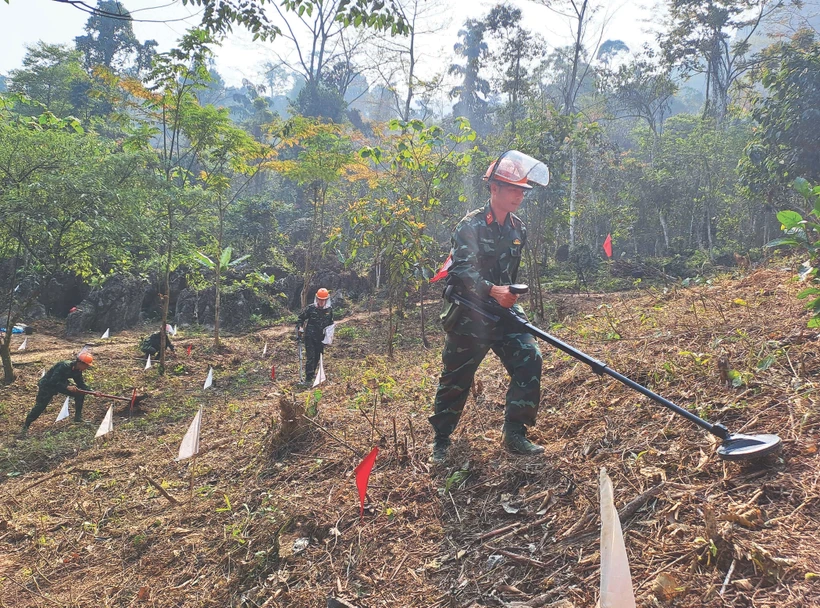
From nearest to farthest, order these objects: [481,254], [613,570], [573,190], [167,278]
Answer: [613,570]
[481,254]
[167,278]
[573,190]

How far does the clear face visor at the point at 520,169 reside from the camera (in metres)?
3.13

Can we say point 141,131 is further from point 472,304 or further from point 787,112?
point 787,112

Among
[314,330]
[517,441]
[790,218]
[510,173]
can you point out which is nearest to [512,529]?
[517,441]

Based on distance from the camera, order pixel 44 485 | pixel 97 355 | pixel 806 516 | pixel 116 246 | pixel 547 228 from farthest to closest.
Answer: pixel 547 228 < pixel 97 355 < pixel 116 246 < pixel 44 485 < pixel 806 516

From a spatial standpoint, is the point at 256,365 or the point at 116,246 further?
the point at 256,365

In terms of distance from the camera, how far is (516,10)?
67.4ft

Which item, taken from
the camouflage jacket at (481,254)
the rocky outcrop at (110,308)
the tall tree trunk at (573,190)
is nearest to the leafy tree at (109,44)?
the rocky outcrop at (110,308)

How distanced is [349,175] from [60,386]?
43.6ft

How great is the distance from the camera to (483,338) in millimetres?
3148

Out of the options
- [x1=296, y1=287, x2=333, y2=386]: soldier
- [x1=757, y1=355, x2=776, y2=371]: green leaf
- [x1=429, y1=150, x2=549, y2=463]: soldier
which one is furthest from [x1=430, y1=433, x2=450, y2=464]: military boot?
[x1=296, y1=287, x2=333, y2=386]: soldier

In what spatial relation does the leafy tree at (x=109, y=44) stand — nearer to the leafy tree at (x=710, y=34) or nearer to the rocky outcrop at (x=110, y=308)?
the rocky outcrop at (x=110, y=308)

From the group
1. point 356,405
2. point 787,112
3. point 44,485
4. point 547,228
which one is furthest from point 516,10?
point 44,485

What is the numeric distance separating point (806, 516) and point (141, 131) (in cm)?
1018

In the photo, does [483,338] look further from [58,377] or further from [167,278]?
[167,278]
